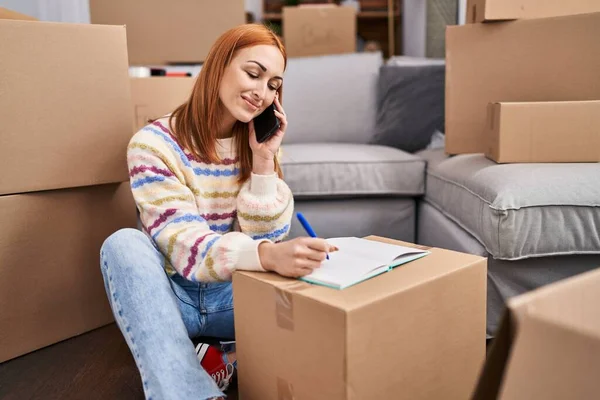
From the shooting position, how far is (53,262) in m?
1.19

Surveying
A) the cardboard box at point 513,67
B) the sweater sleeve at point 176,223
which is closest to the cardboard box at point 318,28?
the cardboard box at point 513,67

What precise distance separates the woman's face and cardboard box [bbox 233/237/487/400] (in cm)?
36

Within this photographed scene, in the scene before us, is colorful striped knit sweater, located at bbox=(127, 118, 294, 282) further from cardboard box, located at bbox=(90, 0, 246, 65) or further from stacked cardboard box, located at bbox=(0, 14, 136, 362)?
cardboard box, located at bbox=(90, 0, 246, 65)

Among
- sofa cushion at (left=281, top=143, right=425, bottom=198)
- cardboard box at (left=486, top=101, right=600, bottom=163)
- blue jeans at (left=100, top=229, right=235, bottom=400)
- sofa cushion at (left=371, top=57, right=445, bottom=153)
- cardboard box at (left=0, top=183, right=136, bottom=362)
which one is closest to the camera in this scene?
blue jeans at (left=100, top=229, right=235, bottom=400)

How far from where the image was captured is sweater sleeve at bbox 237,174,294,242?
1.07 m

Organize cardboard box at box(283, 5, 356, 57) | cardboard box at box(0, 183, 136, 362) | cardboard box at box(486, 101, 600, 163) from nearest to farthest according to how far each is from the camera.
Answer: cardboard box at box(0, 183, 136, 362)
cardboard box at box(486, 101, 600, 163)
cardboard box at box(283, 5, 356, 57)

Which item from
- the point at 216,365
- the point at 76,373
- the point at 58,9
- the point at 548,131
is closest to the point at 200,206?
the point at 216,365

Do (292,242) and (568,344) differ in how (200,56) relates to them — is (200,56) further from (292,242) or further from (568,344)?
(568,344)

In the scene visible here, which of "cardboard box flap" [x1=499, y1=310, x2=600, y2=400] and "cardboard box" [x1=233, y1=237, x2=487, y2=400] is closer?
"cardboard box flap" [x1=499, y1=310, x2=600, y2=400]

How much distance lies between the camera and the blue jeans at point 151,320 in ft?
2.68

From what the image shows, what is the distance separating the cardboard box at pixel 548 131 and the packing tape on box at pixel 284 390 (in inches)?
31.9

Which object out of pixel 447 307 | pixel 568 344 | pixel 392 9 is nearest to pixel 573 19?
pixel 447 307

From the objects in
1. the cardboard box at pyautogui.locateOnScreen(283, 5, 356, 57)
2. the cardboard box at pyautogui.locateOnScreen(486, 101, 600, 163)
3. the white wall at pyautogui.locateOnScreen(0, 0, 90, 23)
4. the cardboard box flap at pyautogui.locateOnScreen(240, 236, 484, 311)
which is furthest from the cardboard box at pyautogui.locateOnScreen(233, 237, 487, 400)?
the cardboard box at pyautogui.locateOnScreen(283, 5, 356, 57)

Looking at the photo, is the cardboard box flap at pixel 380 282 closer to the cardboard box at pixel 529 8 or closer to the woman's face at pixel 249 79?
the woman's face at pixel 249 79
